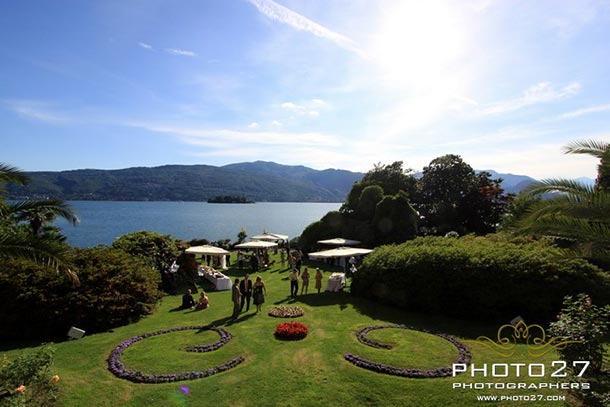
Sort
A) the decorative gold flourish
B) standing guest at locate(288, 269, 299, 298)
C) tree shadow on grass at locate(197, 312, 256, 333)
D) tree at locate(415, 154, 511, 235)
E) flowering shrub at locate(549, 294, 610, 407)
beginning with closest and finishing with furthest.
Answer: flowering shrub at locate(549, 294, 610, 407) < the decorative gold flourish < tree shadow on grass at locate(197, 312, 256, 333) < standing guest at locate(288, 269, 299, 298) < tree at locate(415, 154, 511, 235)

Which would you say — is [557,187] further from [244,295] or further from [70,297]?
[70,297]

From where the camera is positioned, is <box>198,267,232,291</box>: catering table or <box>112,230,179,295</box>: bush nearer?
<box>112,230,179,295</box>: bush

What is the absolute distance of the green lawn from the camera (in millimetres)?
8602

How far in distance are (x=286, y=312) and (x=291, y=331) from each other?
3.07 meters

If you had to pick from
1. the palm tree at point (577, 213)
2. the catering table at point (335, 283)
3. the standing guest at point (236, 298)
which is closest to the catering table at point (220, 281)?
the catering table at point (335, 283)

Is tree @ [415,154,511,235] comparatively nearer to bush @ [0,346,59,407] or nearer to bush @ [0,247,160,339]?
bush @ [0,247,160,339]

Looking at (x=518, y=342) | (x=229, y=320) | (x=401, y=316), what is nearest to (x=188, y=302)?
(x=229, y=320)

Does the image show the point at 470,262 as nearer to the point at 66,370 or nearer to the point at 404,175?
the point at 66,370

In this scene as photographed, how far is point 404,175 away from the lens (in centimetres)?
5097

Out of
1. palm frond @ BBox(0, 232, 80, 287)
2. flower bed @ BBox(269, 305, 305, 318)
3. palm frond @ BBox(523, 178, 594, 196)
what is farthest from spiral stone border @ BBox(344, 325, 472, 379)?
palm frond @ BBox(0, 232, 80, 287)

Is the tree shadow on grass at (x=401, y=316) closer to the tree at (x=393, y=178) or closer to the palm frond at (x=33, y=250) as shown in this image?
the palm frond at (x=33, y=250)

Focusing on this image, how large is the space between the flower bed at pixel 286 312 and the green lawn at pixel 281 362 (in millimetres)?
441

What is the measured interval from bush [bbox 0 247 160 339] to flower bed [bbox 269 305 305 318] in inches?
238

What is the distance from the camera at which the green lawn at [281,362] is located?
860 cm
